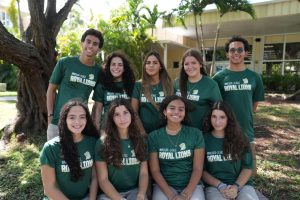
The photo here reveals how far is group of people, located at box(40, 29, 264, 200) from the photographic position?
10.7ft

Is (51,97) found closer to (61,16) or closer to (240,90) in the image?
(240,90)

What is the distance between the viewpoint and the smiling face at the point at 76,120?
3.23 metres

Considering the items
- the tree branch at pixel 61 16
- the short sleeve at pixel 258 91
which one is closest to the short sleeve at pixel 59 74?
the short sleeve at pixel 258 91

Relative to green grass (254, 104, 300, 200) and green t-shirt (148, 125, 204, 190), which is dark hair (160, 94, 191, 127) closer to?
green t-shirt (148, 125, 204, 190)

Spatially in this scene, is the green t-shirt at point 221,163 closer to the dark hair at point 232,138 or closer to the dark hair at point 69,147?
the dark hair at point 232,138

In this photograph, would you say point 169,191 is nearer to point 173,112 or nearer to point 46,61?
point 173,112

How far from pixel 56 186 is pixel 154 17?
16283mm

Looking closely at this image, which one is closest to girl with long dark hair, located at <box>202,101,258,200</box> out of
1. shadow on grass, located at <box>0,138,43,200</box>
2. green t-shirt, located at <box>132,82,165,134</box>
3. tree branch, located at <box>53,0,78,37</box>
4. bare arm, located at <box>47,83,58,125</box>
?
green t-shirt, located at <box>132,82,165,134</box>

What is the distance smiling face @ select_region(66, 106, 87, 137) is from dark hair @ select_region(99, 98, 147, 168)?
27cm

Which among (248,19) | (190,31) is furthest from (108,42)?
(248,19)

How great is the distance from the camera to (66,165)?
315cm

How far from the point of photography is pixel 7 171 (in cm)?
577

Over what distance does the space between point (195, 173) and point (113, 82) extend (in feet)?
4.92

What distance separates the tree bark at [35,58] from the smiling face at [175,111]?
141 inches
